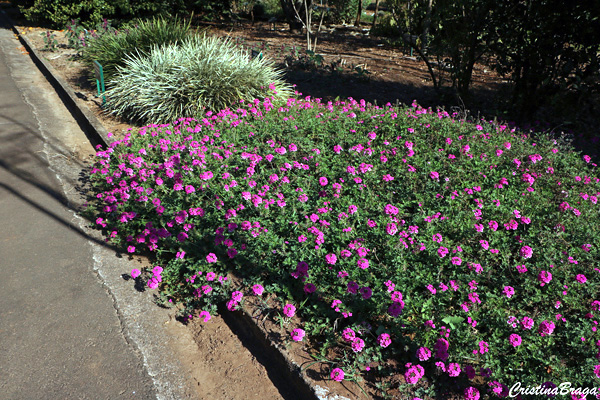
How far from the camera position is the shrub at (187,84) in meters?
6.58

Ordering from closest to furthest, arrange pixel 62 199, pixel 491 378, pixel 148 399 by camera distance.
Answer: pixel 491 378 < pixel 148 399 < pixel 62 199

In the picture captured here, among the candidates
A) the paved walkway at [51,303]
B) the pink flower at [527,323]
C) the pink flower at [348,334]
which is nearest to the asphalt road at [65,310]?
the paved walkway at [51,303]

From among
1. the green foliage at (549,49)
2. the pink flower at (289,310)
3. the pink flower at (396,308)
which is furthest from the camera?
the green foliage at (549,49)

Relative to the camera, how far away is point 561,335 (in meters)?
2.75

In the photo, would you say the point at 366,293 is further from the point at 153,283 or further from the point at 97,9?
the point at 97,9

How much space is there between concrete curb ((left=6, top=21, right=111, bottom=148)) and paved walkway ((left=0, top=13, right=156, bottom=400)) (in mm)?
392

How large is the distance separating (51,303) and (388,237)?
2.65 meters

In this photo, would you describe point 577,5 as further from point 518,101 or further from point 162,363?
point 162,363

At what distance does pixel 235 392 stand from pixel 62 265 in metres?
2.10

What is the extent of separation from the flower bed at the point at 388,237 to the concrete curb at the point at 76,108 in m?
1.17

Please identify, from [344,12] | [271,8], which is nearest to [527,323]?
[344,12]

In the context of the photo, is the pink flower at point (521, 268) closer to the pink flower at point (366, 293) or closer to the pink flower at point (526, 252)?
the pink flower at point (526, 252)

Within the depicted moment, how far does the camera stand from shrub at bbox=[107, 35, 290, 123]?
6.58 m

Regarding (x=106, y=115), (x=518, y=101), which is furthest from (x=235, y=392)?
(x=518, y=101)
